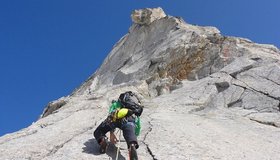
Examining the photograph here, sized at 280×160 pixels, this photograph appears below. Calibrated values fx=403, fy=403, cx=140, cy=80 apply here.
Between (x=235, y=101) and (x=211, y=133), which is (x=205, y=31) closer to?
(x=235, y=101)

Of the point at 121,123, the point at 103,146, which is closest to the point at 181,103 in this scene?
the point at 121,123

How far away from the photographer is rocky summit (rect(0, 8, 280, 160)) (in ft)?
45.1

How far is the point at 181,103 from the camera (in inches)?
834

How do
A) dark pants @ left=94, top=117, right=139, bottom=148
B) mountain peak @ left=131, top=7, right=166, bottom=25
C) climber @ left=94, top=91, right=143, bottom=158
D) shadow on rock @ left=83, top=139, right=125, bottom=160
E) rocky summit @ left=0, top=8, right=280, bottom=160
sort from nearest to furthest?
dark pants @ left=94, top=117, right=139, bottom=148
climber @ left=94, top=91, right=143, bottom=158
shadow on rock @ left=83, top=139, right=125, bottom=160
rocky summit @ left=0, top=8, right=280, bottom=160
mountain peak @ left=131, top=7, right=166, bottom=25

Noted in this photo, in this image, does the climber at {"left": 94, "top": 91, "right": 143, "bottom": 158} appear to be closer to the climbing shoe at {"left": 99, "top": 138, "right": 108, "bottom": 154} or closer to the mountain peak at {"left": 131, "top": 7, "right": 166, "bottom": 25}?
the climbing shoe at {"left": 99, "top": 138, "right": 108, "bottom": 154}

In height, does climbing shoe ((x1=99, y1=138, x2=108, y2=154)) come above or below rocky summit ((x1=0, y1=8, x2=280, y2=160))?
below

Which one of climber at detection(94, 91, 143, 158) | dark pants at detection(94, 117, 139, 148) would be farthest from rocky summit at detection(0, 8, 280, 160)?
dark pants at detection(94, 117, 139, 148)

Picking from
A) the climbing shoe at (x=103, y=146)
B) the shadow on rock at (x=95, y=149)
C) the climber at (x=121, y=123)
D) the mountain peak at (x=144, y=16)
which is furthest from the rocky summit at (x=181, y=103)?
the mountain peak at (x=144, y=16)

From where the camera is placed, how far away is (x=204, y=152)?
520 inches

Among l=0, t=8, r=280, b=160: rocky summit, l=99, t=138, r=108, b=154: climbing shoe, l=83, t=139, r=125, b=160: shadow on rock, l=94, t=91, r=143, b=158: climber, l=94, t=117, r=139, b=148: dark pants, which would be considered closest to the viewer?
l=94, t=117, r=139, b=148: dark pants

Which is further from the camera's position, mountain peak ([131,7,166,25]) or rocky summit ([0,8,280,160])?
mountain peak ([131,7,166,25])

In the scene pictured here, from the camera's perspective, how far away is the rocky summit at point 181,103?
45.1 feet

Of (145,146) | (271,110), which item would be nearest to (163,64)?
(271,110)

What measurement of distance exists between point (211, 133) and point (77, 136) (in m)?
5.21
